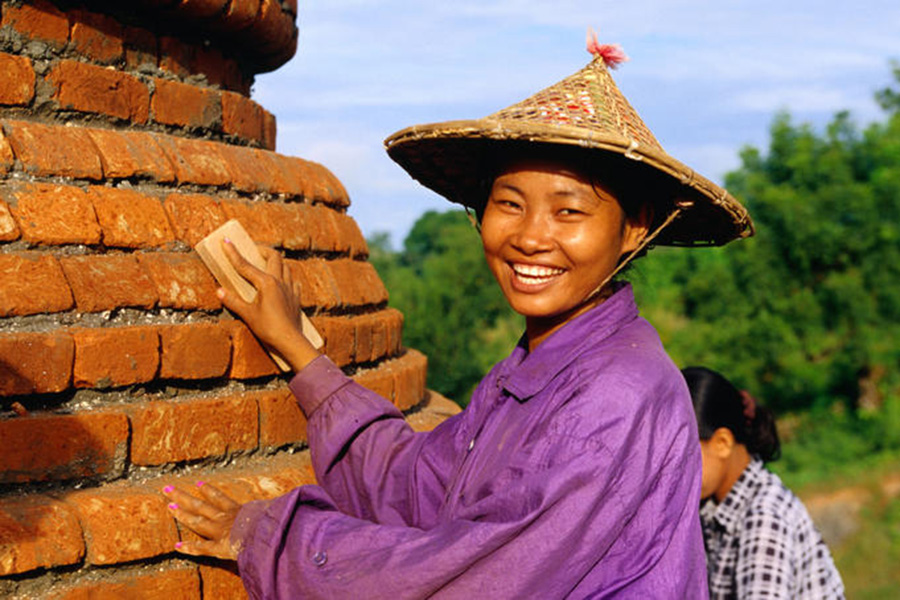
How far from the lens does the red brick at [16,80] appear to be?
6.09ft

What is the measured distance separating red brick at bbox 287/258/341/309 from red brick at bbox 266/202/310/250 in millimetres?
44

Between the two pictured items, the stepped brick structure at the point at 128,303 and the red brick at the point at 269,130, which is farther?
the red brick at the point at 269,130

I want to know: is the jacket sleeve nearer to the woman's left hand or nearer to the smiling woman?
the smiling woman

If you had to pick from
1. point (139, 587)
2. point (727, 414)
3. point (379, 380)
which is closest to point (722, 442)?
point (727, 414)

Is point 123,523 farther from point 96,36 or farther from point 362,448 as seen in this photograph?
point 96,36

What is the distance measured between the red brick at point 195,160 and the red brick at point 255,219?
67 mm

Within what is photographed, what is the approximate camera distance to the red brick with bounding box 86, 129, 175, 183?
1.92m

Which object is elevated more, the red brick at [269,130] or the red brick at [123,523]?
the red brick at [269,130]

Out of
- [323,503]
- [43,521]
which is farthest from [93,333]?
[323,503]

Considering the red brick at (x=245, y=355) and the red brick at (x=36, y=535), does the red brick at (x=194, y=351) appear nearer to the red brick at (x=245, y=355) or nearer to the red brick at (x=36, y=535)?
the red brick at (x=245, y=355)

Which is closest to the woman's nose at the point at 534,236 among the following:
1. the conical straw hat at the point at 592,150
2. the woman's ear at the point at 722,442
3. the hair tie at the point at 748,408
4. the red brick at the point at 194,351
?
the conical straw hat at the point at 592,150

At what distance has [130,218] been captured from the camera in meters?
1.89

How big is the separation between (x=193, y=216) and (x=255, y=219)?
0.16 m

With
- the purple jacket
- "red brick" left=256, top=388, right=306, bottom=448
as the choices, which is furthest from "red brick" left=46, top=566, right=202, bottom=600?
"red brick" left=256, top=388, right=306, bottom=448
